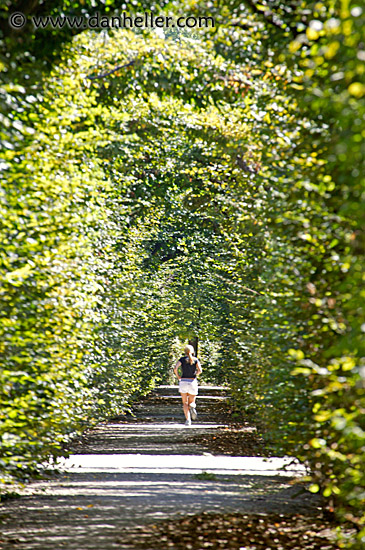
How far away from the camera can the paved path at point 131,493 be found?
7871mm

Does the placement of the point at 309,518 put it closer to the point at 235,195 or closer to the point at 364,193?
the point at 364,193

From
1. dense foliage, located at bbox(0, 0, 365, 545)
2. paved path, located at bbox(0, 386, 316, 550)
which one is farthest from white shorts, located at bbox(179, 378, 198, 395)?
dense foliage, located at bbox(0, 0, 365, 545)

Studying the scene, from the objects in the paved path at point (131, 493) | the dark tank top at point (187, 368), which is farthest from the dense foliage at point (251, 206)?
the dark tank top at point (187, 368)

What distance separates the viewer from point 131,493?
10.1 meters

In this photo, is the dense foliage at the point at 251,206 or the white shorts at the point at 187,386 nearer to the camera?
the dense foliage at the point at 251,206

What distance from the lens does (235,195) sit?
50.3ft

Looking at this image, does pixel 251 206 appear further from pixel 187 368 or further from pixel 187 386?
pixel 187 386

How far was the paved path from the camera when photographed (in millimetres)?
7871

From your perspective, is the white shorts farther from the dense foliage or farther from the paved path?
the dense foliage

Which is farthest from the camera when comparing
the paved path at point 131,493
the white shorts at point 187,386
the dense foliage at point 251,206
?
the white shorts at point 187,386

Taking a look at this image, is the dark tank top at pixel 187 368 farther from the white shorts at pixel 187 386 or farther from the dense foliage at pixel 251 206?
the dense foliage at pixel 251 206

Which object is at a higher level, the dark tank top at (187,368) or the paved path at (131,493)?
the dark tank top at (187,368)

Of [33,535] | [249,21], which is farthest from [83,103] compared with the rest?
[33,535]

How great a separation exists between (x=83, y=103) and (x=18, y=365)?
301 cm
